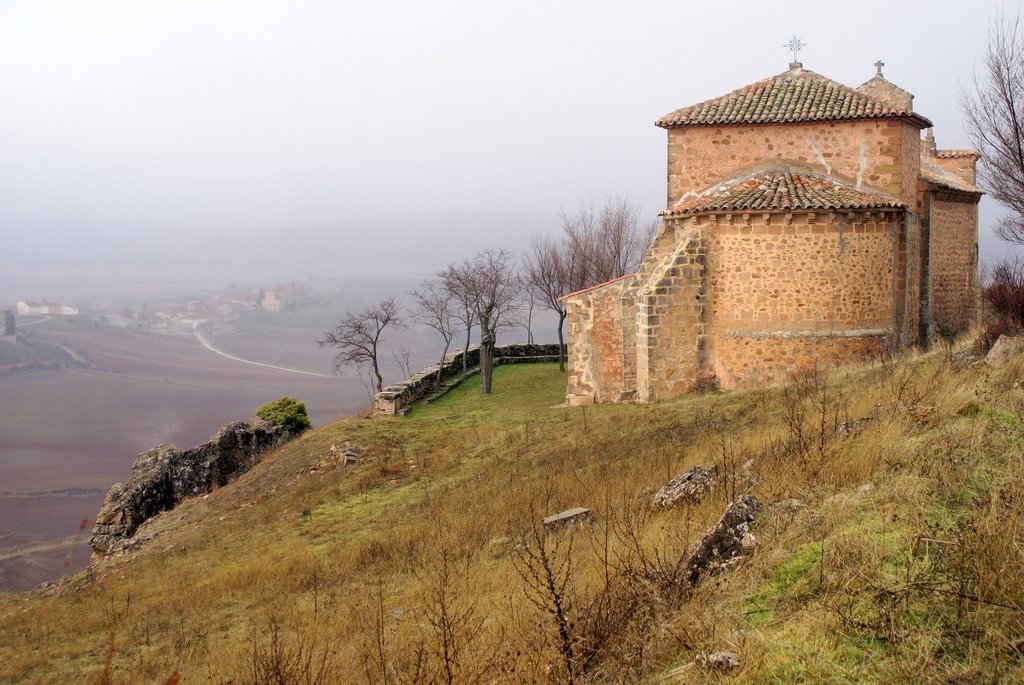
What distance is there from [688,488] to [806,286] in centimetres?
1053

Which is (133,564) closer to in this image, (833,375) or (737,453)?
(737,453)

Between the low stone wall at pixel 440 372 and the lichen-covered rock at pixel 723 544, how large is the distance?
1711 centimetres

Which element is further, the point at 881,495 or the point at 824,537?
the point at 881,495

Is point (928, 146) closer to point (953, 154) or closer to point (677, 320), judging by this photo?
point (953, 154)

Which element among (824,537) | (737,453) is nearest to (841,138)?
(737,453)

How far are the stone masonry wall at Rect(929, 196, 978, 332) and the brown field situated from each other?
2244 cm

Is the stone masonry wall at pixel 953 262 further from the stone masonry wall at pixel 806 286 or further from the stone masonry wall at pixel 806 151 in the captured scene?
the stone masonry wall at pixel 806 286

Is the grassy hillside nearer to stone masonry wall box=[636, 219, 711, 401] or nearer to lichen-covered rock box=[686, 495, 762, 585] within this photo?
lichen-covered rock box=[686, 495, 762, 585]

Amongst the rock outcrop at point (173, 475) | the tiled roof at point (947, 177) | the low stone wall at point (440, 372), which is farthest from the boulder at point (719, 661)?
the tiled roof at point (947, 177)

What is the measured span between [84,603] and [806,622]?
382 inches

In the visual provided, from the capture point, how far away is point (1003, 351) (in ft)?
36.3

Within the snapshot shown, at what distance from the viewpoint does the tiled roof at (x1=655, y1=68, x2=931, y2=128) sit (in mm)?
18250

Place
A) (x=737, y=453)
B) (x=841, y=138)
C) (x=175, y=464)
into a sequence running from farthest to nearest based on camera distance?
(x=175, y=464) → (x=841, y=138) → (x=737, y=453)

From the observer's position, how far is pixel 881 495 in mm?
5930
